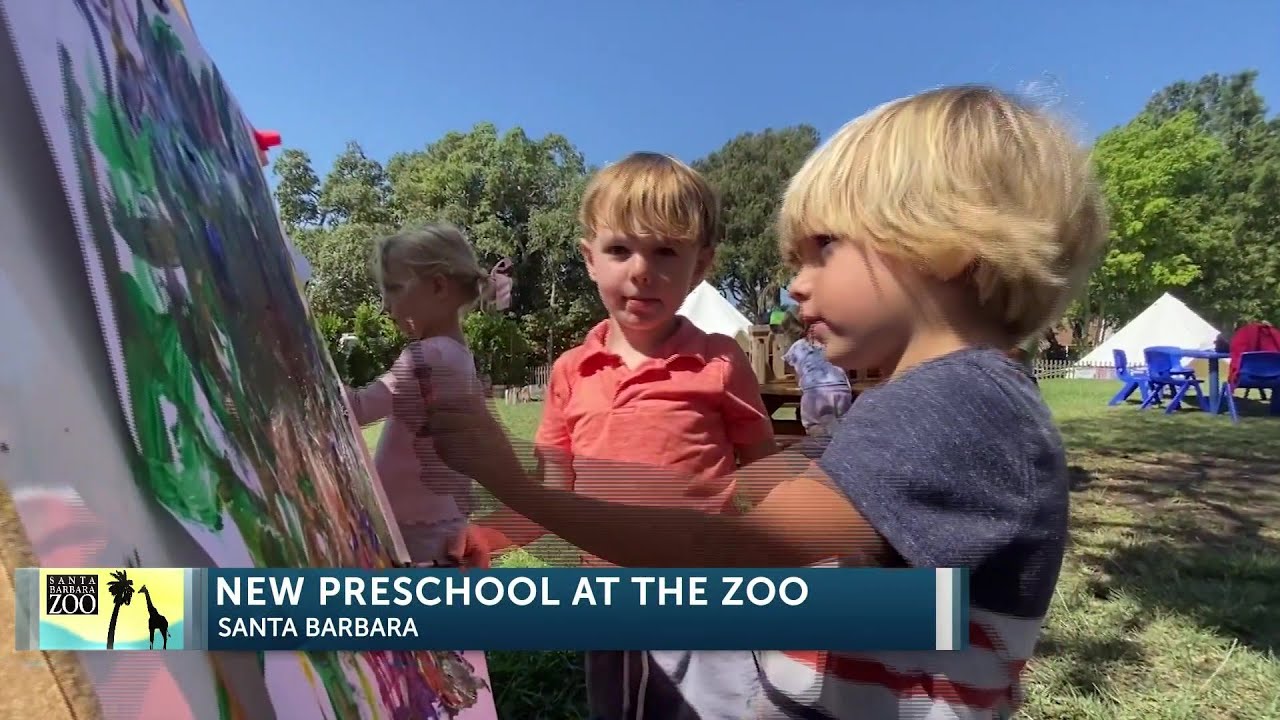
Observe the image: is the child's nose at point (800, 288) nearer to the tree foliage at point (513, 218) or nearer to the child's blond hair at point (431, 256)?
the tree foliage at point (513, 218)

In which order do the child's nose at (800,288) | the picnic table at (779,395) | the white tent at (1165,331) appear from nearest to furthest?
1. the child's nose at (800,288)
2. the picnic table at (779,395)
3. the white tent at (1165,331)

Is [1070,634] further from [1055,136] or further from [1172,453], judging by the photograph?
[1172,453]

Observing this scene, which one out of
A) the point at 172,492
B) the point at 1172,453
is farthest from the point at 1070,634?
the point at 1172,453

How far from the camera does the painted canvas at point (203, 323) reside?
0.66 m

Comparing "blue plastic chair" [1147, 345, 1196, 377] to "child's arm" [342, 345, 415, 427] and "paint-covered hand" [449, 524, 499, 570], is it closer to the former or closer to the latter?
"child's arm" [342, 345, 415, 427]

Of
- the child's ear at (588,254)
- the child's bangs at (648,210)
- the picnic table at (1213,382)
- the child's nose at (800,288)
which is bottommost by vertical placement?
the picnic table at (1213,382)

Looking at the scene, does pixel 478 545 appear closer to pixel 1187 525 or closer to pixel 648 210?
pixel 648 210

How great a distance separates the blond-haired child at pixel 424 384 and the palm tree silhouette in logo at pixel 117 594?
11.8 inches

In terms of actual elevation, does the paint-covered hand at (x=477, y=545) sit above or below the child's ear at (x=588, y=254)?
below

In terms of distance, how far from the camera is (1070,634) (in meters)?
2.57

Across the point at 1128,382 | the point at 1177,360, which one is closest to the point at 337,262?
the point at 1177,360

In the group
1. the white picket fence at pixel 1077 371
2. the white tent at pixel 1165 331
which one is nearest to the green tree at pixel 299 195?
the white tent at pixel 1165 331

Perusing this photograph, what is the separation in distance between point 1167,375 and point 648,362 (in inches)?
437

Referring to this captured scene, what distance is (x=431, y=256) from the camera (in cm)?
159
